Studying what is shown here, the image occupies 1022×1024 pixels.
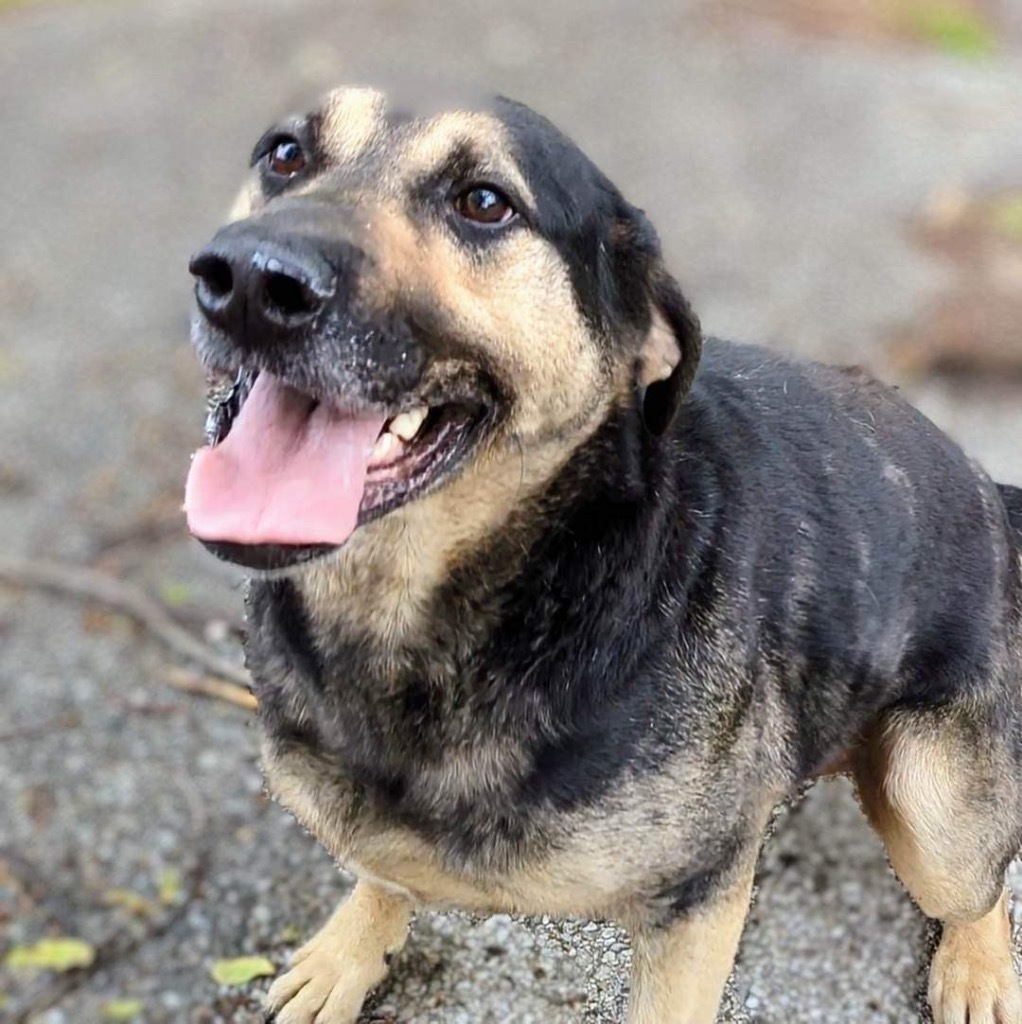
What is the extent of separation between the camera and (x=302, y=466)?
7.57 ft

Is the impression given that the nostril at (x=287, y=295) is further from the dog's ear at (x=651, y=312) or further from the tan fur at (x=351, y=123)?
the dog's ear at (x=651, y=312)

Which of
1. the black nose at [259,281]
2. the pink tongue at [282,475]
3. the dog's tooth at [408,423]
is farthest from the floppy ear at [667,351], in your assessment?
the black nose at [259,281]

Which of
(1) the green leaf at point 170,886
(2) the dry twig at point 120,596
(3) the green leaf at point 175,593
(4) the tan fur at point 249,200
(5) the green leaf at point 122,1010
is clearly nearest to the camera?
(4) the tan fur at point 249,200

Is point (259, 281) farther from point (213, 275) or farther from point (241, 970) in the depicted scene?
point (241, 970)

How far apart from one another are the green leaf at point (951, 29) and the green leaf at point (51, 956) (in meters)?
11.1

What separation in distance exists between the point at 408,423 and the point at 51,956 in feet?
8.06

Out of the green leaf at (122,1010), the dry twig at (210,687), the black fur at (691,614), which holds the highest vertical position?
the black fur at (691,614)

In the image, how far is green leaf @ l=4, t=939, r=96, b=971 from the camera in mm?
3691

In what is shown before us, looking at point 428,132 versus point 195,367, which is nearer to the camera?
point 428,132

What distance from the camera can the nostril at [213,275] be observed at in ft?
6.74

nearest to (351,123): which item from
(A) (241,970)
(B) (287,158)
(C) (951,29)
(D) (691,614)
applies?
(B) (287,158)

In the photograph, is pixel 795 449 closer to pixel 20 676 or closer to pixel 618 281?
pixel 618 281

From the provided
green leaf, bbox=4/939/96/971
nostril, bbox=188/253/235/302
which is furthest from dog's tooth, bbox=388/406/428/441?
green leaf, bbox=4/939/96/971

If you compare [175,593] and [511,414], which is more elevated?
[511,414]
